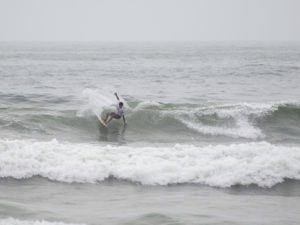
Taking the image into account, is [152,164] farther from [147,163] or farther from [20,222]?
[20,222]

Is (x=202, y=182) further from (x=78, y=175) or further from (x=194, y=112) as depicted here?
(x=194, y=112)

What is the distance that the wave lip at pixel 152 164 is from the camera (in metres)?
10.4

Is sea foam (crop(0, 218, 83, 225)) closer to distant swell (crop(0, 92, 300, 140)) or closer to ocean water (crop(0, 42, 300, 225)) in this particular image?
ocean water (crop(0, 42, 300, 225))

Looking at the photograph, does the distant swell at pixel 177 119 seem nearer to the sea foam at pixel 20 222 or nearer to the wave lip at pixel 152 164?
the wave lip at pixel 152 164

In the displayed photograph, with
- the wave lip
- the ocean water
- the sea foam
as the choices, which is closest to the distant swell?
the ocean water

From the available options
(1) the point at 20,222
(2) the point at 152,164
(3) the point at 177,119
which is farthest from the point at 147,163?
(3) the point at 177,119

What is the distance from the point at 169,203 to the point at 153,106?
12372 millimetres

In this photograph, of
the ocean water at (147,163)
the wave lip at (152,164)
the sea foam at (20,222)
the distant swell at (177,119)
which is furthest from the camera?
the distant swell at (177,119)

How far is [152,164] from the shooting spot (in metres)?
11.1

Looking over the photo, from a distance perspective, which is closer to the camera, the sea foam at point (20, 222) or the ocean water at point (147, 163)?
the sea foam at point (20, 222)

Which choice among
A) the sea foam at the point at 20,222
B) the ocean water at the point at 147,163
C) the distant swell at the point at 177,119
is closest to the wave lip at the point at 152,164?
the ocean water at the point at 147,163

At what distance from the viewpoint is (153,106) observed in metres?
21.0

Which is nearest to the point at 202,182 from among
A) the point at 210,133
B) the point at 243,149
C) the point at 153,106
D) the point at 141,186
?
the point at 141,186

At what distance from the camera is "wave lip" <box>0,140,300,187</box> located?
10.4 meters
